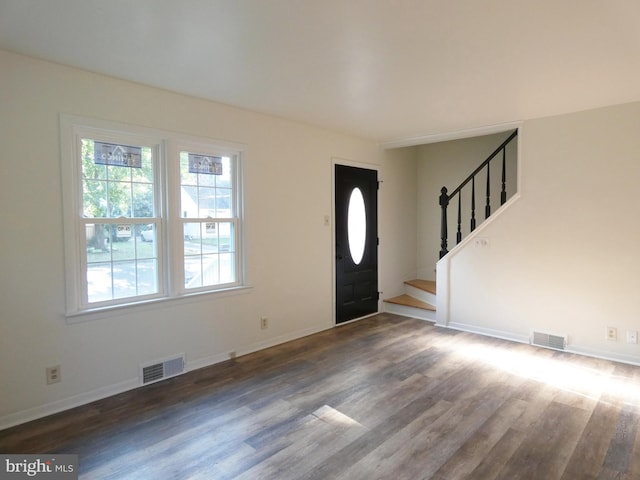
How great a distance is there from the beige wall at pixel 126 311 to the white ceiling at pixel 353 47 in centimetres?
23

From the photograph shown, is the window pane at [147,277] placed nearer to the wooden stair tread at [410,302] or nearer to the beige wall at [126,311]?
the beige wall at [126,311]

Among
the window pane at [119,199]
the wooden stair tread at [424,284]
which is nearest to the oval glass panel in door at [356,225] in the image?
the wooden stair tread at [424,284]

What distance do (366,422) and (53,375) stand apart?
92.0 inches

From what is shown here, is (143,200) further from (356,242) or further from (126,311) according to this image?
(356,242)

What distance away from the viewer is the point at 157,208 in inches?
134

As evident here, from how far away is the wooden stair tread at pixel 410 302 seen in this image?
17.9ft

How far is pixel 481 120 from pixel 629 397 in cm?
299

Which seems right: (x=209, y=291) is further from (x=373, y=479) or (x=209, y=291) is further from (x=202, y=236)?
(x=373, y=479)

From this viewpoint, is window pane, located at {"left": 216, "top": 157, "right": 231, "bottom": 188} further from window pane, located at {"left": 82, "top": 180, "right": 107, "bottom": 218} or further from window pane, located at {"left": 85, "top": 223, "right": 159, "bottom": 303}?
window pane, located at {"left": 82, "top": 180, "right": 107, "bottom": 218}

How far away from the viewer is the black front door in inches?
201

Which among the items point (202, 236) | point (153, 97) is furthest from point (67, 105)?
point (202, 236)

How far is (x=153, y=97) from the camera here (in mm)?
3281

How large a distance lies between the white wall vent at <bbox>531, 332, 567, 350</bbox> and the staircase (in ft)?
→ 4.25

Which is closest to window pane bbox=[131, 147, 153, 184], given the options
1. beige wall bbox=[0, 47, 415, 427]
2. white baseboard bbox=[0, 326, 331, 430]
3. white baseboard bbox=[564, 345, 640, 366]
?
beige wall bbox=[0, 47, 415, 427]
